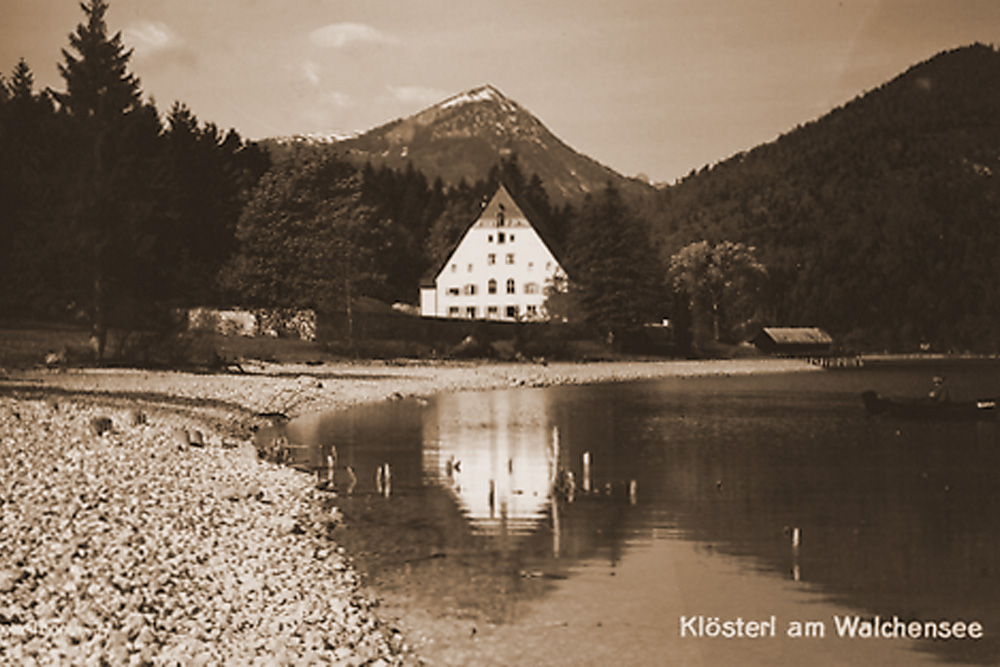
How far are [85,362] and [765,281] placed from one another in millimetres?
91261

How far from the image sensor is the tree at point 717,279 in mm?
114000

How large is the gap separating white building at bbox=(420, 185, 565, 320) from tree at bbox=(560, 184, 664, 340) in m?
18.8

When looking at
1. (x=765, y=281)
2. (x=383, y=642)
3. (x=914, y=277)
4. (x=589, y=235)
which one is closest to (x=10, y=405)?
(x=383, y=642)

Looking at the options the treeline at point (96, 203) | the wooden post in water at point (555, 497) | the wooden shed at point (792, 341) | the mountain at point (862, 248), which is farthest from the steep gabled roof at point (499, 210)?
the wooden post in water at point (555, 497)

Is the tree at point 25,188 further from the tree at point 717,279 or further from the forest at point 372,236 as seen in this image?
the tree at point 717,279

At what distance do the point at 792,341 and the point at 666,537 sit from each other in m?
110

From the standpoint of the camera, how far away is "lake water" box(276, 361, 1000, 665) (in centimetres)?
1213

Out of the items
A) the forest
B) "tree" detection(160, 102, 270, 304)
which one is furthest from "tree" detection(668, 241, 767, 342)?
"tree" detection(160, 102, 270, 304)

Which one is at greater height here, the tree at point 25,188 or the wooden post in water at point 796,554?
the tree at point 25,188

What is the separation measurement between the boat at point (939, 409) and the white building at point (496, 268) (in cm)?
6145

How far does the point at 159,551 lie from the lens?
13773 mm

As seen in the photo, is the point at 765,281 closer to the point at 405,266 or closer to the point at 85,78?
the point at 405,266

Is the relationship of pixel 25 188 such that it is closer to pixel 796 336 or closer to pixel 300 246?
pixel 300 246

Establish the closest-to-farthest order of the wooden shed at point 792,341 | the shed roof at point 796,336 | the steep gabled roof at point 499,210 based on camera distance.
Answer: the steep gabled roof at point 499,210, the wooden shed at point 792,341, the shed roof at point 796,336
